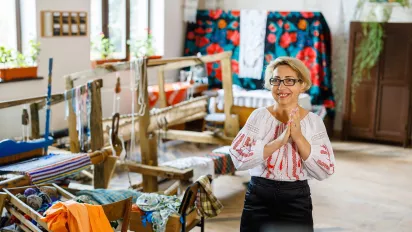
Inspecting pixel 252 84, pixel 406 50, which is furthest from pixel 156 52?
pixel 406 50

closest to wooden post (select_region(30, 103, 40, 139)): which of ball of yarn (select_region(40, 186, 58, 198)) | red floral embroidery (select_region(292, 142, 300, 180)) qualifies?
ball of yarn (select_region(40, 186, 58, 198))

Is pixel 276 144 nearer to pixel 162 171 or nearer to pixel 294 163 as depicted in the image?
pixel 294 163

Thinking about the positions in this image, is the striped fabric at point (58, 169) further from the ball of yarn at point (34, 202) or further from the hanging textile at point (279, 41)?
the hanging textile at point (279, 41)

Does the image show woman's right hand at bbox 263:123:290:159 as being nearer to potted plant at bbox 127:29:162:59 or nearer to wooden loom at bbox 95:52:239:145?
wooden loom at bbox 95:52:239:145

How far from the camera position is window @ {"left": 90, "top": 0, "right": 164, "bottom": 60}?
7.17m

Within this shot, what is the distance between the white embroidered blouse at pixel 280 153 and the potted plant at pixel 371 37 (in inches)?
207

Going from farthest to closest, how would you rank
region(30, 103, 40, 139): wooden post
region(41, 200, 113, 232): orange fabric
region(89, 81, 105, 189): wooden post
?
1. region(30, 103, 40, 139): wooden post
2. region(89, 81, 105, 189): wooden post
3. region(41, 200, 113, 232): orange fabric

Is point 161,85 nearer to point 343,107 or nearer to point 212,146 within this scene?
point 212,146

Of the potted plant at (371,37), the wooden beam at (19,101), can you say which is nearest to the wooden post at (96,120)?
the wooden beam at (19,101)

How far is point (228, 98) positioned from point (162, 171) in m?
1.35

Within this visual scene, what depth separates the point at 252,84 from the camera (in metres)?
8.51

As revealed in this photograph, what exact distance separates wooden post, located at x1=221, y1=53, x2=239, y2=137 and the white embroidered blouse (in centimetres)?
309

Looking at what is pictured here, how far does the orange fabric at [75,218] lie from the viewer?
2.67 m

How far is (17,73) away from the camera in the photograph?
5812 millimetres
